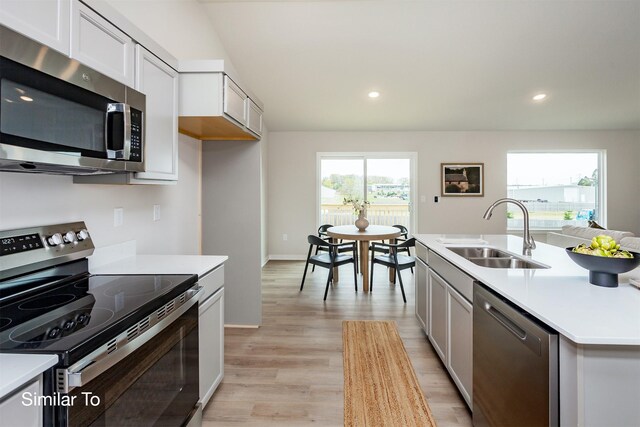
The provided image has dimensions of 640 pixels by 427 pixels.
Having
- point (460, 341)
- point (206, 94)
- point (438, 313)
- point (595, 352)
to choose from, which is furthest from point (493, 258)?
point (206, 94)

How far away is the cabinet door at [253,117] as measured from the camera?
2.57 m

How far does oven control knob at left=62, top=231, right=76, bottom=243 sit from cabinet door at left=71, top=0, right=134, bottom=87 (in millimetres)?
754

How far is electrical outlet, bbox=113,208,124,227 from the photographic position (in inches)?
74.3

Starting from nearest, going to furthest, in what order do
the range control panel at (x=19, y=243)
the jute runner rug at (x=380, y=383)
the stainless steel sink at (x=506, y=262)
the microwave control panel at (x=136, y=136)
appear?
1. the range control panel at (x=19, y=243)
2. the microwave control panel at (x=136, y=136)
3. the jute runner rug at (x=380, y=383)
4. the stainless steel sink at (x=506, y=262)

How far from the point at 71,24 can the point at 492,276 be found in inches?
82.2

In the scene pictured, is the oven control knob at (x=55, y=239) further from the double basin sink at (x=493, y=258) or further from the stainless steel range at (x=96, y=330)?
the double basin sink at (x=493, y=258)

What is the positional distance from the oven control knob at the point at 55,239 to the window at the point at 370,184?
4876 mm

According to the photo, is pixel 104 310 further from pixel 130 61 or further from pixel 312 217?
pixel 312 217

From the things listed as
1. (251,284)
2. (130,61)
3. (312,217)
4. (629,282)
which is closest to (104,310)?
(130,61)

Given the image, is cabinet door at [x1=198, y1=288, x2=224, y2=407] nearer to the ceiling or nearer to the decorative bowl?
the decorative bowl

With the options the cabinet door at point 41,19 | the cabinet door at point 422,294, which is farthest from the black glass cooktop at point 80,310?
the cabinet door at point 422,294

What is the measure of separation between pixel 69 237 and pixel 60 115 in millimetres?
649

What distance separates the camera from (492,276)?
1.54 meters

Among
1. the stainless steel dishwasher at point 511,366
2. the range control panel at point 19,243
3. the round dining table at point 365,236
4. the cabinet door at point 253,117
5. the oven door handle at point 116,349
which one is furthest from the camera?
the round dining table at point 365,236
